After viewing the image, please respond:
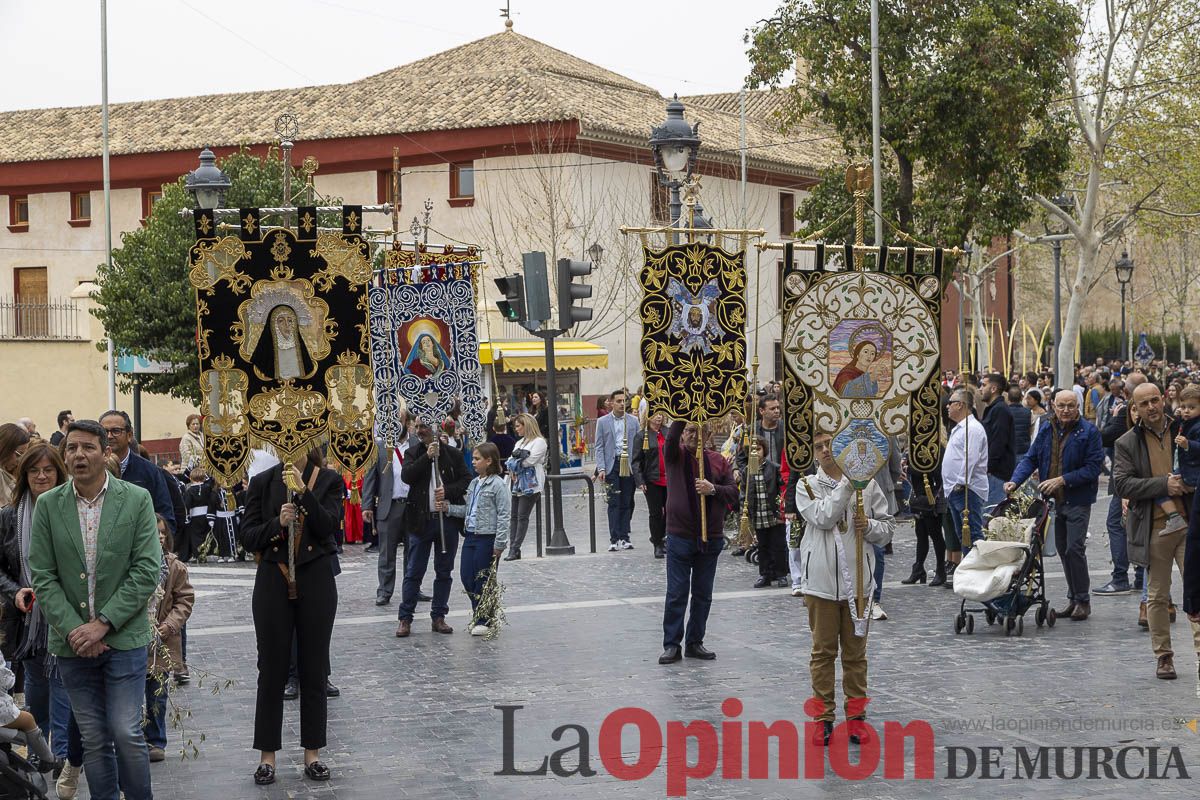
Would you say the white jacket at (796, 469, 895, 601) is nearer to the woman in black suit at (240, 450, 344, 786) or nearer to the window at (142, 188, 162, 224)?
the woman in black suit at (240, 450, 344, 786)

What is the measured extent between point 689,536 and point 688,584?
1.29ft

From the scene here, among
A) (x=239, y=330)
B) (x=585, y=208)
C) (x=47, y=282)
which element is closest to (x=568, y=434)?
(x=585, y=208)

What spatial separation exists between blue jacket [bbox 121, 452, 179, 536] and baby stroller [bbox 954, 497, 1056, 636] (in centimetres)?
602

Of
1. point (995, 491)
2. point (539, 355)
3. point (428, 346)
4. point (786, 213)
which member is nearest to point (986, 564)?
point (995, 491)

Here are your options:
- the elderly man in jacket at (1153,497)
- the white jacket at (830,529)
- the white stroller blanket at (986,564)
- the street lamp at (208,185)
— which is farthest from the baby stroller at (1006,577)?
the street lamp at (208,185)

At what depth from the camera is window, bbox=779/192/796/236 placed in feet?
156

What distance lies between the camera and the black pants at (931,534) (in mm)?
14633

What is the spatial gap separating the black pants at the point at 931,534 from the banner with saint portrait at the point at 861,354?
3965mm

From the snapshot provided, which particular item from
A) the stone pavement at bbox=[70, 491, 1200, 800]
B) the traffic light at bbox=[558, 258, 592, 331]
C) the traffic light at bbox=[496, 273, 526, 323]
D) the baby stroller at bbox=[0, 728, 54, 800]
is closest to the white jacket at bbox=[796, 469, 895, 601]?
the stone pavement at bbox=[70, 491, 1200, 800]

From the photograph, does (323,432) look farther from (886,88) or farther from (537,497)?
(886,88)

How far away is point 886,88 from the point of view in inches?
1096

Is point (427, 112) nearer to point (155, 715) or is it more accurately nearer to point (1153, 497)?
point (1153, 497)

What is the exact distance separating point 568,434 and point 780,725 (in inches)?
1036

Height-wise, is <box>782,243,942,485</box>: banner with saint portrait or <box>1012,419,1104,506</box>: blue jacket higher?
<box>782,243,942,485</box>: banner with saint portrait
